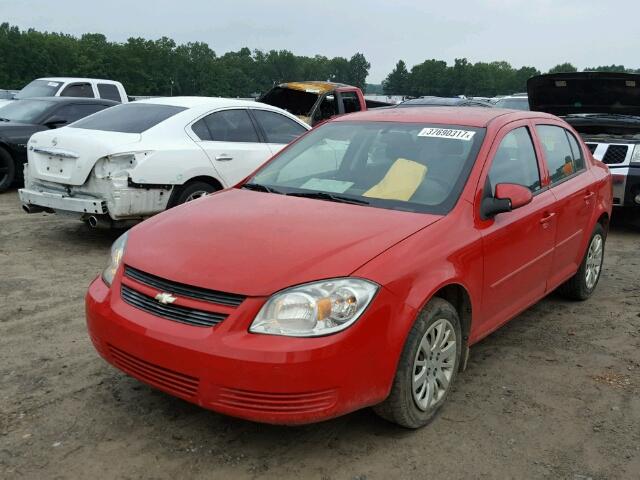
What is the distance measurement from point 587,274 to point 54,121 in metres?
8.26

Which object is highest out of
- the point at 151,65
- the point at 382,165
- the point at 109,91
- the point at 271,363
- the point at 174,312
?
the point at 151,65

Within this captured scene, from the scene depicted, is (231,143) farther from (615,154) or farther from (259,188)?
(615,154)

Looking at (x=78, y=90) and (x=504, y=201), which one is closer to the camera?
(x=504, y=201)

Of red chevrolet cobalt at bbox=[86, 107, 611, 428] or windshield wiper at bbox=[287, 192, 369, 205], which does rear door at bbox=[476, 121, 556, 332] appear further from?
windshield wiper at bbox=[287, 192, 369, 205]

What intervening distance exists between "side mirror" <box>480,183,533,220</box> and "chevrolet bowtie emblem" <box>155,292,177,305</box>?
1.75 metres

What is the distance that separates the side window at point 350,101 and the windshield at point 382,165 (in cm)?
871

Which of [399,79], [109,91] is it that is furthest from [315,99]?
[399,79]

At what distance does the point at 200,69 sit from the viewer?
106688 millimetres

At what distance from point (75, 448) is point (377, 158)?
2.32 metres

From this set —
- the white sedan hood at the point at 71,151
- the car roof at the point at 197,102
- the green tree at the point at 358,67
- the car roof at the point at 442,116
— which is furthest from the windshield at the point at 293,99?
the green tree at the point at 358,67

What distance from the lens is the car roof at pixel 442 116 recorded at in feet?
13.3

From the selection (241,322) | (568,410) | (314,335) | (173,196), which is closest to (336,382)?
(314,335)

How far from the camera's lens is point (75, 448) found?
293cm

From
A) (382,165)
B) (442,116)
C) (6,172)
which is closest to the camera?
(382,165)
